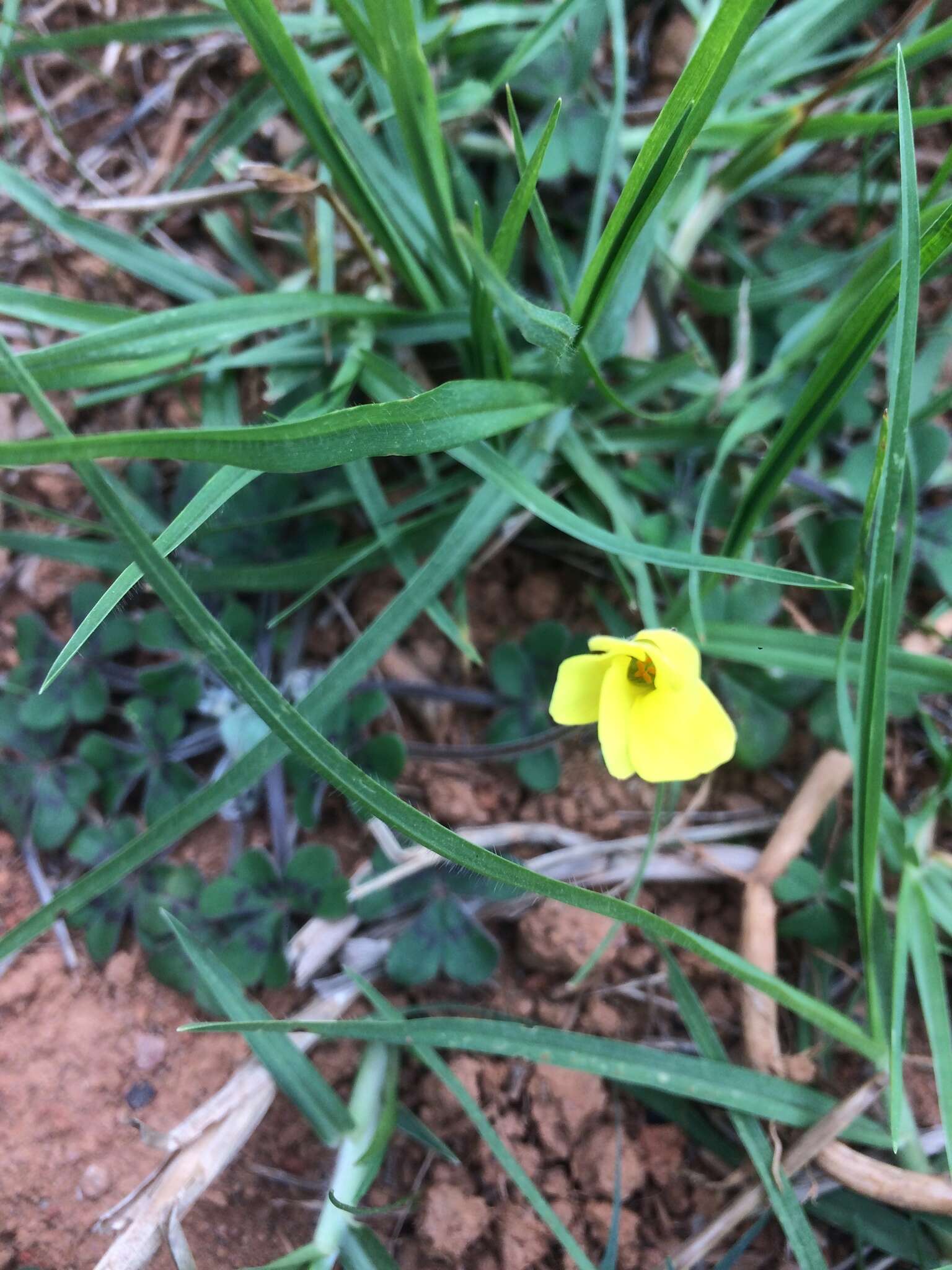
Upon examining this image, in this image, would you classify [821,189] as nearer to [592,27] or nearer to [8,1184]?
[592,27]

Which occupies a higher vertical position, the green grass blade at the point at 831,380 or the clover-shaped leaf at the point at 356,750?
the green grass blade at the point at 831,380

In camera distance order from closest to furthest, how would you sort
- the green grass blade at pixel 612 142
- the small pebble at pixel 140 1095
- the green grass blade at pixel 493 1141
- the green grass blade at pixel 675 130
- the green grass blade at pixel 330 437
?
the green grass blade at pixel 330 437 → the green grass blade at pixel 675 130 → the green grass blade at pixel 493 1141 → the small pebble at pixel 140 1095 → the green grass blade at pixel 612 142

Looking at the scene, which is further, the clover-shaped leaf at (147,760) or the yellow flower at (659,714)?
the clover-shaped leaf at (147,760)

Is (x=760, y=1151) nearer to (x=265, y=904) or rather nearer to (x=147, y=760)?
(x=265, y=904)

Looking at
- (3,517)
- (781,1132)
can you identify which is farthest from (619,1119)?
(3,517)

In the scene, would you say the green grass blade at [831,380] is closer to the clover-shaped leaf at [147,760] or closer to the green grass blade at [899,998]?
the green grass blade at [899,998]

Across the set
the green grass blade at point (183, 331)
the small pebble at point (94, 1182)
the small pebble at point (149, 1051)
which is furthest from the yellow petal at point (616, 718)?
the small pebble at point (94, 1182)

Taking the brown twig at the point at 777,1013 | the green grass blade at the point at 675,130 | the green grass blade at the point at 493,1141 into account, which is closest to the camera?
the green grass blade at the point at 675,130

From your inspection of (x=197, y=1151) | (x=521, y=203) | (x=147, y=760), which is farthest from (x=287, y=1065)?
(x=521, y=203)
